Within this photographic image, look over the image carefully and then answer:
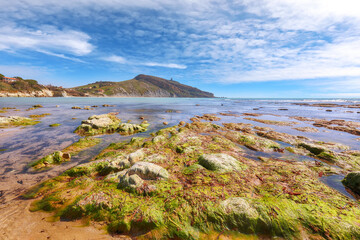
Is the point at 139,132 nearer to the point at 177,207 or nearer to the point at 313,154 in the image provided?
the point at 177,207

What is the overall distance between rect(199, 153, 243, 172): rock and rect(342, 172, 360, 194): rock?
462cm

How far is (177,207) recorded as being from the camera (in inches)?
176

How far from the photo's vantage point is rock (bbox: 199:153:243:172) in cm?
684

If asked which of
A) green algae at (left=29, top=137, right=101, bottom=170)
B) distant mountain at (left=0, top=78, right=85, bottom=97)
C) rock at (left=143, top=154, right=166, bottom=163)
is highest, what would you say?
distant mountain at (left=0, top=78, right=85, bottom=97)

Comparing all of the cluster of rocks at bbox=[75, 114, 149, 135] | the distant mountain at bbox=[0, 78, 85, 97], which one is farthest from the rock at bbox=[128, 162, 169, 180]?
the distant mountain at bbox=[0, 78, 85, 97]

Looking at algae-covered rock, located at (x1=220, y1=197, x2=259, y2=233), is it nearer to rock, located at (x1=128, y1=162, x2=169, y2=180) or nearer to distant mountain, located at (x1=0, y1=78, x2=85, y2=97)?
rock, located at (x1=128, y1=162, x2=169, y2=180)

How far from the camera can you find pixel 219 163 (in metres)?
7.05

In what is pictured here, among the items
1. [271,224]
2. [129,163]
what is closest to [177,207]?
[271,224]

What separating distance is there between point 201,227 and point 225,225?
71 cm

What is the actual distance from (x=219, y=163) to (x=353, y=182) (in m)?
5.89

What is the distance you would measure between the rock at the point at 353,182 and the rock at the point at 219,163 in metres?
4.62

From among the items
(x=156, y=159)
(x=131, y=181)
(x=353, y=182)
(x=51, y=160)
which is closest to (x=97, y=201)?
(x=131, y=181)

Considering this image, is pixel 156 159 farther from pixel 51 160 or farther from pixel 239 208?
pixel 51 160

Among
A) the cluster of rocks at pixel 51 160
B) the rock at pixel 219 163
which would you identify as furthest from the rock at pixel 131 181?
the cluster of rocks at pixel 51 160
